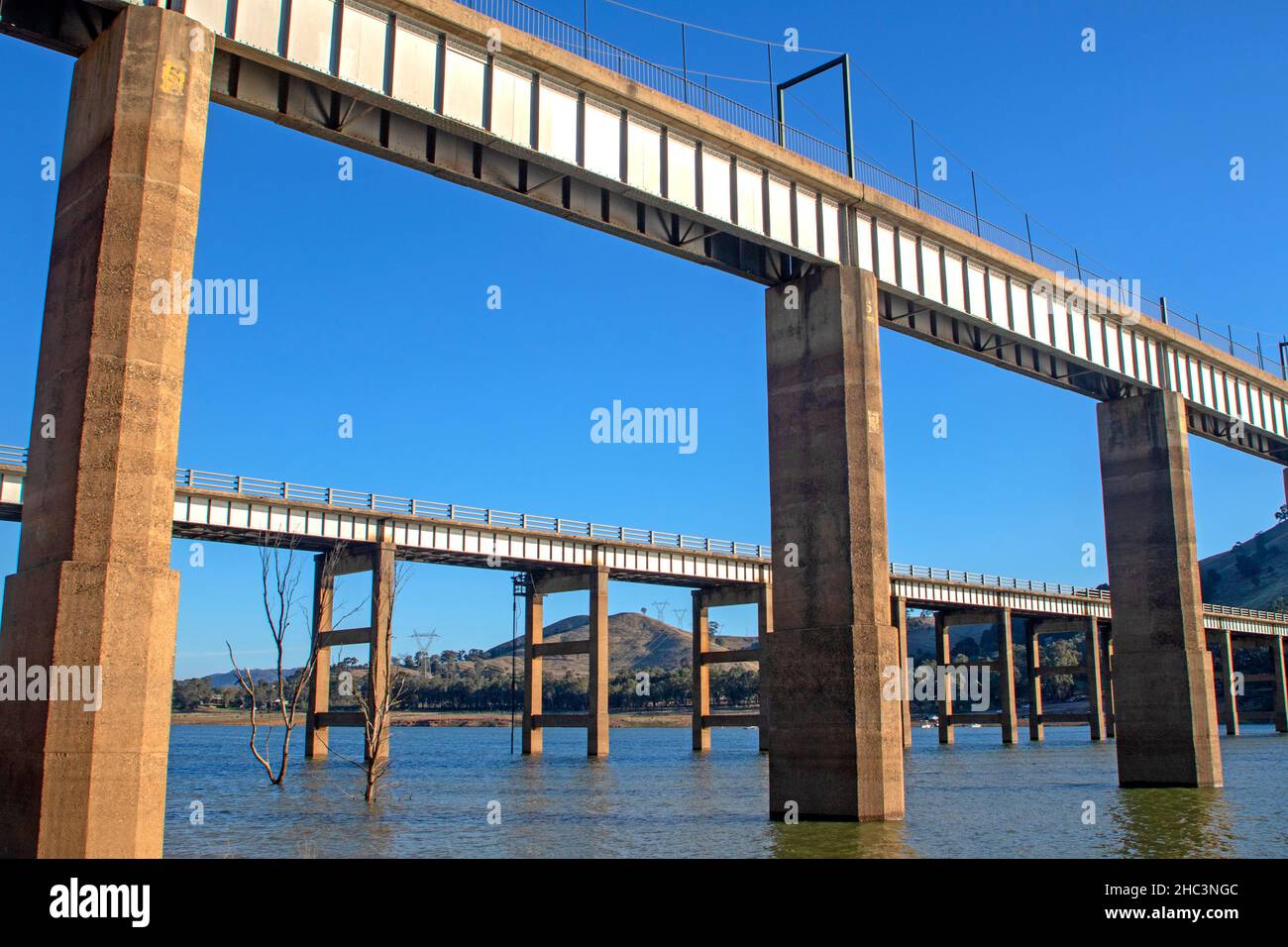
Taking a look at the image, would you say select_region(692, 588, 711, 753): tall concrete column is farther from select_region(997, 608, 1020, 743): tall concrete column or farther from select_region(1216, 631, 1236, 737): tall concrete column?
select_region(1216, 631, 1236, 737): tall concrete column

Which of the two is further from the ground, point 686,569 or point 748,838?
point 686,569

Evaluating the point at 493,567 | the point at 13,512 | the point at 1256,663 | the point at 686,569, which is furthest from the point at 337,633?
the point at 1256,663

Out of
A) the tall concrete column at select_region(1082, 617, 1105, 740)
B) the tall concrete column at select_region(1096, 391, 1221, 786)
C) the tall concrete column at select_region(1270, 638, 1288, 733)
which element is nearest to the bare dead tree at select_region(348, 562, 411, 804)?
the tall concrete column at select_region(1096, 391, 1221, 786)

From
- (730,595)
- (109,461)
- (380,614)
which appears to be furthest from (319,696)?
(109,461)

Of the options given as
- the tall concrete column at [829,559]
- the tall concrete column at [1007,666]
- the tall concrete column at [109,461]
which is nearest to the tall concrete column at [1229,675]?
the tall concrete column at [1007,666]

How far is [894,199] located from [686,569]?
5036 cm

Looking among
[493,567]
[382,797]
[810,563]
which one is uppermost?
[493,567]

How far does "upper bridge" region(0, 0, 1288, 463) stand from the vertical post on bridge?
1928 inches

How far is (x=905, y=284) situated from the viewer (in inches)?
1221

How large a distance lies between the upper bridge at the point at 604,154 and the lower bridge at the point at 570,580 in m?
14.8

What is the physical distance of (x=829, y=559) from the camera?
2702 centimetres

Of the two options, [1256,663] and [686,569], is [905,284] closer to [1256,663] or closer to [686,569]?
[686,569]

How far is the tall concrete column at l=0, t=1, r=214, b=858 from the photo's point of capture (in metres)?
14.6
